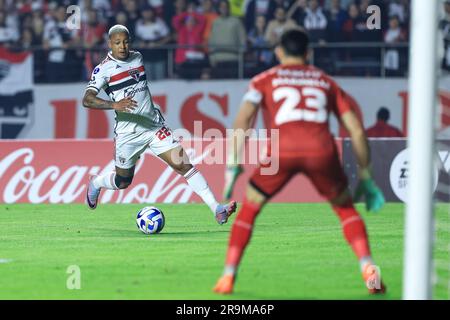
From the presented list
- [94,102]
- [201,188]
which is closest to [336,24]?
[201,188]

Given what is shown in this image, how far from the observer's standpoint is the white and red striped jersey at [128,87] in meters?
14.5

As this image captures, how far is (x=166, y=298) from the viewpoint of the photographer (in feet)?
29.7

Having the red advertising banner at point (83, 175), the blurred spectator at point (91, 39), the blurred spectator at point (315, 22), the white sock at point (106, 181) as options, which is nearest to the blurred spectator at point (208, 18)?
the blurred spectator at point (315, 22)

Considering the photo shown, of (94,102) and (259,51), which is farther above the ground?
(259,51)

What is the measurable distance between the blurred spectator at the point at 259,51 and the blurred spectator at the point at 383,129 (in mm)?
2229

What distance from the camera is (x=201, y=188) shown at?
14.6 metres

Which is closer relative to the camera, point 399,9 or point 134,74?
point 134,74

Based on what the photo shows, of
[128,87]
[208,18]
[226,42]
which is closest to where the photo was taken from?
[128,87]

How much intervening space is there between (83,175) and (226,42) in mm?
4327

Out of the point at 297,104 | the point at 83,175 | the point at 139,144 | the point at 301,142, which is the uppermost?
the point at 297,104

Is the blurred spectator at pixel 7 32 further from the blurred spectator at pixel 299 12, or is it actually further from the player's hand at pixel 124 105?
the player's hand at pixel 124 105

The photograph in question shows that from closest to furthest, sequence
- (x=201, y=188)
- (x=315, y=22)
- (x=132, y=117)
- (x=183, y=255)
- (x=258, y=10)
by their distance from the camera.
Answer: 1. (x=183, y=255)
2. (x=201, y=188)
3. (x=132, y=117)
4. (x=315, y=22)
5. (x=258, y=10)


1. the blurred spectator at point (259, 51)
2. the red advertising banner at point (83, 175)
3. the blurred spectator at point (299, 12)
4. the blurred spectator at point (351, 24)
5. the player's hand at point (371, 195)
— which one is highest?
the blurred spectator at point (299, 12)

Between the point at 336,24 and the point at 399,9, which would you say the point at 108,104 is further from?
the point at 399,9
